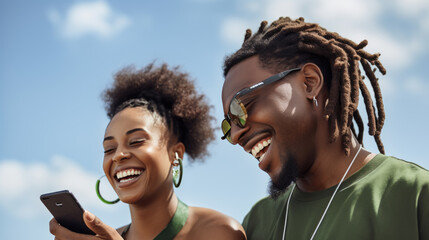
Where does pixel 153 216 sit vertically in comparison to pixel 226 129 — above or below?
below

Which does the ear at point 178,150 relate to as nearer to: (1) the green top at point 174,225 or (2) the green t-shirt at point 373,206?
(1) the green top at point 174,225

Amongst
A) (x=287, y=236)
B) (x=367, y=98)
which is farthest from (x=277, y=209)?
(x=367, y=98)

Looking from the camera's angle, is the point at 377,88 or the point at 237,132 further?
the point at 377,88

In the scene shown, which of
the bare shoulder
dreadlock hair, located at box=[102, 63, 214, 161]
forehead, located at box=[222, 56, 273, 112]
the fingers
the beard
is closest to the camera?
the beard

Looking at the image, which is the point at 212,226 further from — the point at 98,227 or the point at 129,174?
the point at 98,227

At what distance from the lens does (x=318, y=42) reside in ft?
11.0

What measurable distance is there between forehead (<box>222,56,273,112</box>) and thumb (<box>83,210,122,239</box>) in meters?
1.10

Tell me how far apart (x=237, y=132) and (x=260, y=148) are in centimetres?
18

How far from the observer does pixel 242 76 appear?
3.37 metres

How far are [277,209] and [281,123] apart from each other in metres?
0.81

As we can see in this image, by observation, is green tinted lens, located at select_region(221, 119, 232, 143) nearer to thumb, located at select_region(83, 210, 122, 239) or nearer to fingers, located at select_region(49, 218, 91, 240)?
thumb, located at select_region(83, 210, 122, 239)

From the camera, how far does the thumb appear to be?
342 cm

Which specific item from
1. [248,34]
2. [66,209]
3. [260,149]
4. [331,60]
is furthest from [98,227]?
[331,60]

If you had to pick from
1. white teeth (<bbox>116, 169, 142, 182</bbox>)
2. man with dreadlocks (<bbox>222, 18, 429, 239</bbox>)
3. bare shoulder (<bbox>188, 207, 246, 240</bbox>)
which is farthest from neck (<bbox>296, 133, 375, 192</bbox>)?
white teeth (<bbox>116, 169, 142, 182</bbox>)
